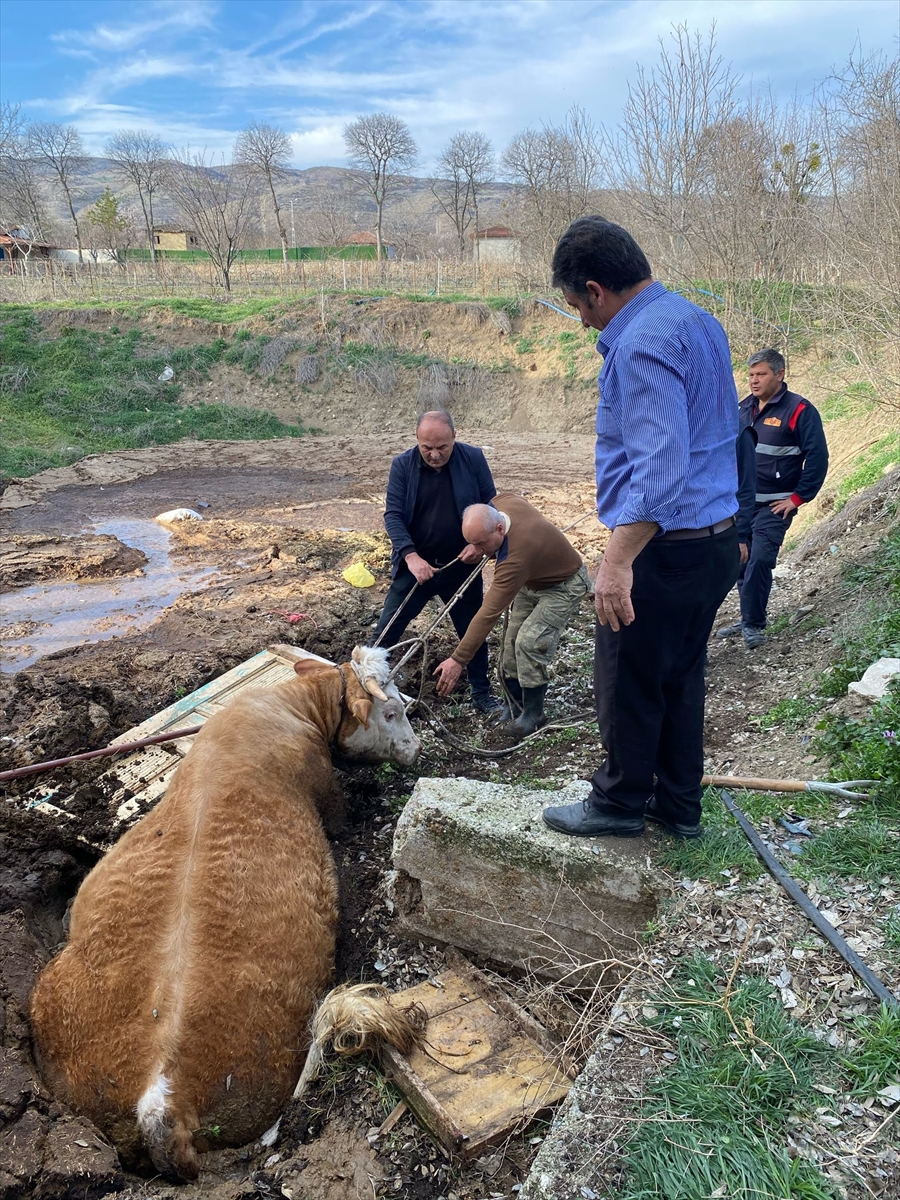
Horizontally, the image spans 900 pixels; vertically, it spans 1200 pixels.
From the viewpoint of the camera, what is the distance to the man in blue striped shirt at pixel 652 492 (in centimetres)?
265

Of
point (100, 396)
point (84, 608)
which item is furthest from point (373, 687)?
point (100, 396)

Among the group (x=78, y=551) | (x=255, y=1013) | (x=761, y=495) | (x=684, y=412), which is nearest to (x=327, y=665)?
(x=255, y=1013)

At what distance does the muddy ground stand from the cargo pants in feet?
1.89

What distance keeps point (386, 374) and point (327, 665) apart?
20.6 m

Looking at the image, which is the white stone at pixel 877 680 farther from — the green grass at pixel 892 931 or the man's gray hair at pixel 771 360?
the man's gray hair at pixel 771 360

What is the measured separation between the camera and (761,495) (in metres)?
6.70

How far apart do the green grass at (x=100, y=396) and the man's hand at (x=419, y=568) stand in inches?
566

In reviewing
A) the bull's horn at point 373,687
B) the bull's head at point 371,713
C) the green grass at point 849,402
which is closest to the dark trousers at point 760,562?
the bull's head at point 371,713

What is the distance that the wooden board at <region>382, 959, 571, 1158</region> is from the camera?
2768mm

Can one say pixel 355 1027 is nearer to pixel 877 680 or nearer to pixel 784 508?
pixel 877 680

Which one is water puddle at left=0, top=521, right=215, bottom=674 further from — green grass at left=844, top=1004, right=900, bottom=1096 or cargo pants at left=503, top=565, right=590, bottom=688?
green grass at left=844, top=1004, right=900, bottom=1096

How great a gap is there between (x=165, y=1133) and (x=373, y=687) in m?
2.48

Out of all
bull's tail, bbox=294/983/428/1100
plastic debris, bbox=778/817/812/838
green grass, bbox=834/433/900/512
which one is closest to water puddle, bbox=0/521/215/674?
bull's tail, bbox=294/983/428/1100

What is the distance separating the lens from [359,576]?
9.73m
